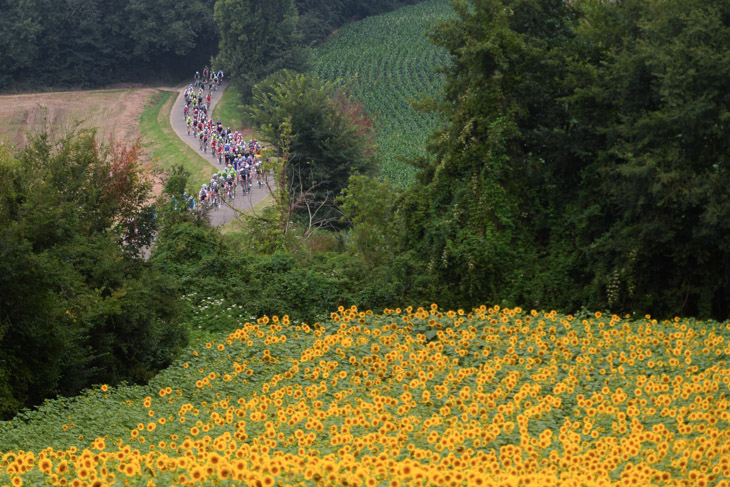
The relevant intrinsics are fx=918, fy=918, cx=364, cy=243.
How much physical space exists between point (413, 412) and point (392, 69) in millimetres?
78641

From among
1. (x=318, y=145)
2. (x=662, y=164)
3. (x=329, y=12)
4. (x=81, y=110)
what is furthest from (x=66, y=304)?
(x=329, y=12)

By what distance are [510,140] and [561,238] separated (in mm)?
2400

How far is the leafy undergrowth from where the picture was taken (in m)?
6.92

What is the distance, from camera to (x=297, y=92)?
38.8m

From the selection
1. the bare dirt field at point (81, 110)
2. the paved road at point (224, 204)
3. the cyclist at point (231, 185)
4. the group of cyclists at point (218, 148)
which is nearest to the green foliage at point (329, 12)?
the group of cyclists at point (218, 148)

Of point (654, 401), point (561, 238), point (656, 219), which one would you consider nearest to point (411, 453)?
point (654, 401)

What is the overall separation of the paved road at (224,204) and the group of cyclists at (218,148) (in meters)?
0.37

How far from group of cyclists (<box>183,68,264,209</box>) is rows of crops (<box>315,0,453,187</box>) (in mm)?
8465

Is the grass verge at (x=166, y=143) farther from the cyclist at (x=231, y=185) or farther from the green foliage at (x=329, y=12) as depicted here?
the green foliage at (x=329, y=12)

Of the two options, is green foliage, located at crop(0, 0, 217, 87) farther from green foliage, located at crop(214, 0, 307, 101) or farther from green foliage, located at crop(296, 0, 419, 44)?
green foliage, located at crop(296, 0, 419, 44)

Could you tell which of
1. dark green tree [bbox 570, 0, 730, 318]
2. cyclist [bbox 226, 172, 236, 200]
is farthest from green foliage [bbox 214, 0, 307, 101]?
dark green tree [bbox 570, 0, 730, 318]

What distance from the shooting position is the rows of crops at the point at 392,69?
63750 millimetres

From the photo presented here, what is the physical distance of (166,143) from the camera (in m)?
63.0

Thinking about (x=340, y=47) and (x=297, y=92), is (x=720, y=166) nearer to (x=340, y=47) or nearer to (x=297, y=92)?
(x=297, y=92)
